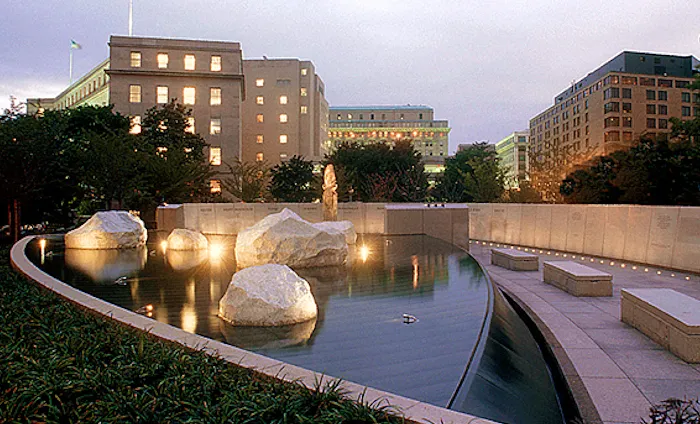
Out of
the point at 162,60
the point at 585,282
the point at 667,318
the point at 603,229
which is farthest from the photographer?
the point at 162,60

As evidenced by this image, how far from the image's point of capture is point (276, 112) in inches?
2699

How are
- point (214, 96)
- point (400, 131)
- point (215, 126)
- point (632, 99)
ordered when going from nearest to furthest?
point (214, 96), point (215, 126), point (632, 99), point (400, 131)

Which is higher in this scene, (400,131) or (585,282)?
(400,131)

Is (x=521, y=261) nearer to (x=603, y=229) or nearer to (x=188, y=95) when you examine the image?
(x=603, y=229)

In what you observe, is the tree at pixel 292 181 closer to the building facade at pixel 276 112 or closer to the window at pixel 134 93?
the window at pixel 134 93

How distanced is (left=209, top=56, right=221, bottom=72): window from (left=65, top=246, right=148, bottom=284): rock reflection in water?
37397 mm

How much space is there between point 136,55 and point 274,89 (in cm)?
2548

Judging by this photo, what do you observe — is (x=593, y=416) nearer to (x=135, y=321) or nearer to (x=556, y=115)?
(x=135, y=321)

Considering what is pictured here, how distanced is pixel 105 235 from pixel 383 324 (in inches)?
419

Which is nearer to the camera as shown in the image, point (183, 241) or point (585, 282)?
point (585, 282)

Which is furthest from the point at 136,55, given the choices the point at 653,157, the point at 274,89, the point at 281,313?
the point at 281,313

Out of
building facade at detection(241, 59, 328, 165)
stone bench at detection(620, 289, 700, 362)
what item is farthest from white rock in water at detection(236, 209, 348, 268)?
building facade at detection(241, 59, 328, 165)

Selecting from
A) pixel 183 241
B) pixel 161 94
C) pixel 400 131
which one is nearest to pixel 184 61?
pixel 161 94

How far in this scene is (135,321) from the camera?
546 cm
